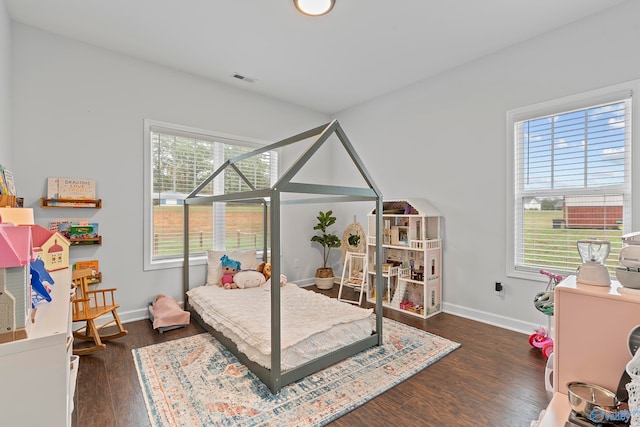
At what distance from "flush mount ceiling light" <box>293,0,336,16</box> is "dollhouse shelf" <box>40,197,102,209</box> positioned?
2.73m

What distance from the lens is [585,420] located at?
90 centimetres

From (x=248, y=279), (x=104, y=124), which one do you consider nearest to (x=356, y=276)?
(x=248, y=279)

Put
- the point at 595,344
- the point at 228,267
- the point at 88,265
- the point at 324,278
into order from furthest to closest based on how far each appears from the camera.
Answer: the point at 324,278, the point at 228,267, the point at 88,265, the point at 595,344

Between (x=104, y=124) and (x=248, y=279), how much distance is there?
2300mm

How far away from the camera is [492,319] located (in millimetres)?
3326

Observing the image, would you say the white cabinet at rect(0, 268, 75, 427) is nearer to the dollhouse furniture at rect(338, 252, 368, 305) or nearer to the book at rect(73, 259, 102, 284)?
the book at rect(73, 259, 102, 284)

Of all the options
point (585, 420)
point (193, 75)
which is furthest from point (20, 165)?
point (585, 420)

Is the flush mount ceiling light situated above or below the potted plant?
above

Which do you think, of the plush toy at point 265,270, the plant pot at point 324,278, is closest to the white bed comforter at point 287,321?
the plush toy at point 265,270

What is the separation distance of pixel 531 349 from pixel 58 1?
198 inches

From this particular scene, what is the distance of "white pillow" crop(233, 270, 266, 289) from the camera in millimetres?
3637

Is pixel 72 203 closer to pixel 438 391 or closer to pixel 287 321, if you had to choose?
pixel 287 321

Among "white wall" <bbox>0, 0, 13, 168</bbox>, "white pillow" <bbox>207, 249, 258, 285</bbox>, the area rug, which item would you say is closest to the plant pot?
"white pillow" <bbox>207, 249, 258, 285</bbox>

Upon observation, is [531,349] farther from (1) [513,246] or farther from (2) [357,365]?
(2) [357,365]
